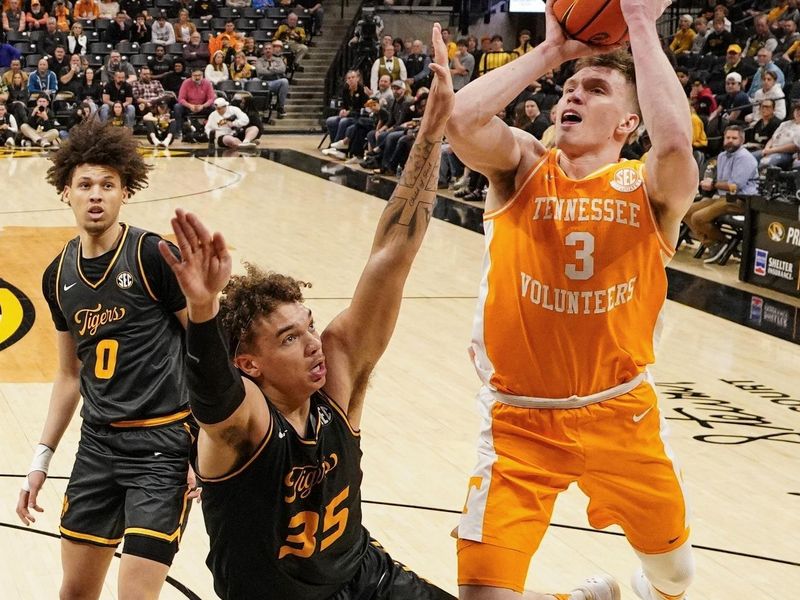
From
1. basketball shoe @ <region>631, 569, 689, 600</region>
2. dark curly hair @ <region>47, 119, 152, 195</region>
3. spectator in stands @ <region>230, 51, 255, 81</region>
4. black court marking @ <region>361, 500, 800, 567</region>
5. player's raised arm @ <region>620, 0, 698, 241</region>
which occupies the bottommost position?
black court marking @ <region>361, 500, 800, 567</region>

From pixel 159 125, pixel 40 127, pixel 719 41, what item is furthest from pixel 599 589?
pixel 159 125

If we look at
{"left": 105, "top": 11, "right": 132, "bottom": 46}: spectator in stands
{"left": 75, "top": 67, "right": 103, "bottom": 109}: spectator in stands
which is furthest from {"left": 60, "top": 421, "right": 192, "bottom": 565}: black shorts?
{"left": 105, "top": 11, "right": 132, "bottom": 46}: spectator in stands

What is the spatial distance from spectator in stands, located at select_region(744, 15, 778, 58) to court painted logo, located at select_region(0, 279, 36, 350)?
12883 mm

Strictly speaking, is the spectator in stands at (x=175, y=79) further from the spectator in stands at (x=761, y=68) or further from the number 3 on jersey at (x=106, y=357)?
the number 3 on jersey at (x=106, y=357)

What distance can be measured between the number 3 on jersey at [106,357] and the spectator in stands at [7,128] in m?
19.1

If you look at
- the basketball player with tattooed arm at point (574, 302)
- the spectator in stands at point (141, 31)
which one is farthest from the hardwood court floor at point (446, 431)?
the spectator in stands at point (141, 31)

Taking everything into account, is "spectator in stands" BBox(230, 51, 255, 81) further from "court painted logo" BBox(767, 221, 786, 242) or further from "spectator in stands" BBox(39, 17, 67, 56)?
"court painted logo" BBox(767, 221, 786, 242)

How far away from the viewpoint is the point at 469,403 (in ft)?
26.0

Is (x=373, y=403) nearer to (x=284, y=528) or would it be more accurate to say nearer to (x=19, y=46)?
(x=284, y=528)

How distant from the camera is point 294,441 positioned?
10.0ft

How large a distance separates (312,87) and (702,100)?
1253cm

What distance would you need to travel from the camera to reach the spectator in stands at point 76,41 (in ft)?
80.1

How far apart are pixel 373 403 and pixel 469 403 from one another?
2.09ft

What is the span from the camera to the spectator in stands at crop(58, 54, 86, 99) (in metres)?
23.2
